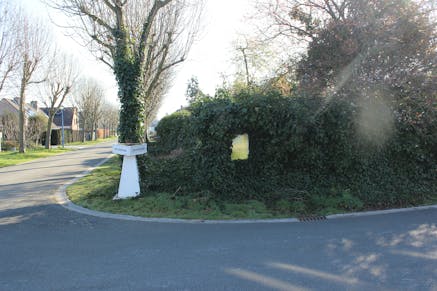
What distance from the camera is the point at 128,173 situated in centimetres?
801

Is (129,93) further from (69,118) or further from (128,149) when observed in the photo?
(69,118)

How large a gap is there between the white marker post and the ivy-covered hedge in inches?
46.4

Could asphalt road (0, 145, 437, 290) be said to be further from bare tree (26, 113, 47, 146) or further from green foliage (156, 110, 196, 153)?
bare tree (26, 113, 47, 146)

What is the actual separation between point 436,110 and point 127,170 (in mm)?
8653

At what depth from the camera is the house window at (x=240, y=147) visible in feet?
27.1

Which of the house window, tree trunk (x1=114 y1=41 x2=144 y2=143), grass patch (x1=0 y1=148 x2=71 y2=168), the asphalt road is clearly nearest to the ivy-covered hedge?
the house window

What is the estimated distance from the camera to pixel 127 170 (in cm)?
802

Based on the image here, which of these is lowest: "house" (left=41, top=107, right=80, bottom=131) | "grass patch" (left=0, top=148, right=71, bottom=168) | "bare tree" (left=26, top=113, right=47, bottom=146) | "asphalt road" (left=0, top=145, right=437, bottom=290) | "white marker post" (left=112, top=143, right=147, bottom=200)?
"asphalt road" (left=0, top=145, right=437, bottom=290)

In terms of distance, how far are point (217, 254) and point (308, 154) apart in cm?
430

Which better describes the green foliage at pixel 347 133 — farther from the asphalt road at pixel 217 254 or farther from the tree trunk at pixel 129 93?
the tree trunk at pixel 129 93

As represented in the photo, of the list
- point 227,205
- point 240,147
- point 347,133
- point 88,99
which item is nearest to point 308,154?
point 347,133

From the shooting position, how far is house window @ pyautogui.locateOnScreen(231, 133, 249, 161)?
325 inches

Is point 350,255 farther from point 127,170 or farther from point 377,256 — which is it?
point 127,170

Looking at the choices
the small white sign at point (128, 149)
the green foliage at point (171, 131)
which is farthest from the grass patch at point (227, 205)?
the green foliage at point (171, 131)
